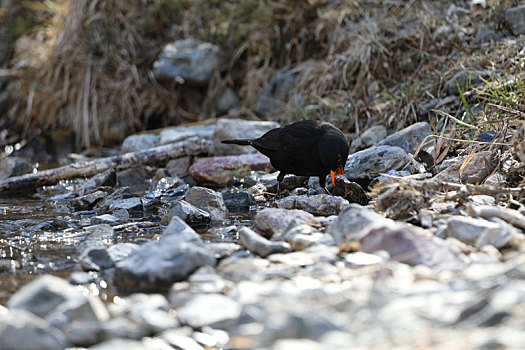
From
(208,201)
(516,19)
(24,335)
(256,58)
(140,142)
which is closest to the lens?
(24,335)

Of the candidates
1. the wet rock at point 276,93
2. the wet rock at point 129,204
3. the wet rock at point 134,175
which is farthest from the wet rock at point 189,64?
the wet rock at point 129,204

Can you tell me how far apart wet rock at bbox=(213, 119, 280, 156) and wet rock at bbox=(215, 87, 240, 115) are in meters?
2.36

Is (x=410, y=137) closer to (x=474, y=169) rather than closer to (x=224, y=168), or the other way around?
(x=474, y=169)

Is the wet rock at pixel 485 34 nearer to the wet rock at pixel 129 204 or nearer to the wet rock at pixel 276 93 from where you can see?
the wet rock at pixel 276 93

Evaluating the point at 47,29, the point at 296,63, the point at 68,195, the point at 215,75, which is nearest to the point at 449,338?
the point at 68,195

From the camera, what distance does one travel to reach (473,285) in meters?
1.99

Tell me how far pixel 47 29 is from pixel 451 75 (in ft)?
21.6

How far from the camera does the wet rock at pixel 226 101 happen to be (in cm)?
875

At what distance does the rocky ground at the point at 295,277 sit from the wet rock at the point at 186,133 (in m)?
2.73

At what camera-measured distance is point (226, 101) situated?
8.78 meters

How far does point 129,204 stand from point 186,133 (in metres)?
2.57

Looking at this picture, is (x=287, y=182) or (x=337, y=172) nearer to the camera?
(x=337, y=172)

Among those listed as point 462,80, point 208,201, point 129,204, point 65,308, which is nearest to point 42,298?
point 65,308

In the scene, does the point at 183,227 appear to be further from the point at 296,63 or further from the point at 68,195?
the point at 296,63
